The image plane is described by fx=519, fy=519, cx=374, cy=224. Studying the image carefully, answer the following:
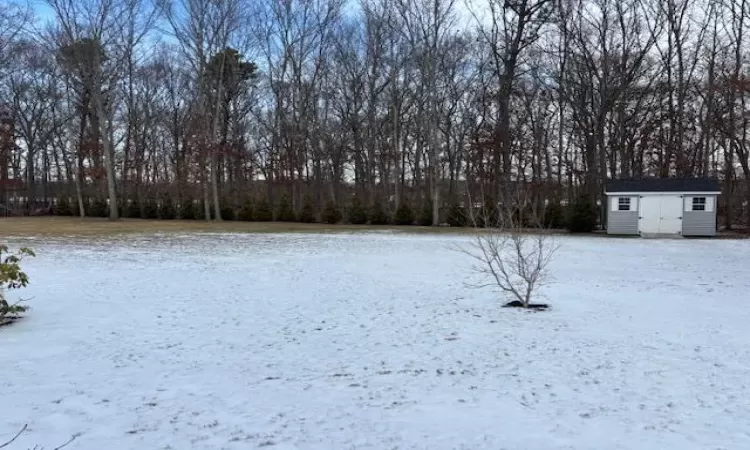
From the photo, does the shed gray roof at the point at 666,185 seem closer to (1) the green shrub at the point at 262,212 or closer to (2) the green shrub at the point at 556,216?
(2) the green shrub at the point at 556,216

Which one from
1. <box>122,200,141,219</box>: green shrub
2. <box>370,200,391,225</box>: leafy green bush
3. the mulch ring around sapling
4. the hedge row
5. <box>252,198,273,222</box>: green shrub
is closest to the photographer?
the mulch ring around sapling

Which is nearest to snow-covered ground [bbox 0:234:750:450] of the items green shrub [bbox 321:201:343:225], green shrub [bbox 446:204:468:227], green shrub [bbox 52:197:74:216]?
green shrub [bbox 446:204:468:227]

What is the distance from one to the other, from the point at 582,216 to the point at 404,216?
29.9 ft

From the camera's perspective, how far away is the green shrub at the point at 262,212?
31.2 meters

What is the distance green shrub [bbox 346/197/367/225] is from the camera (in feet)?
94.6

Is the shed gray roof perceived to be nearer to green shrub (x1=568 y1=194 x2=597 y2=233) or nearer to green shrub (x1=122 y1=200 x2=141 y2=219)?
green shrub (x1=568 y1=194 x2=597 y2=233)

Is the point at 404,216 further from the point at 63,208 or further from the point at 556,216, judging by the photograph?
the point at 63,208

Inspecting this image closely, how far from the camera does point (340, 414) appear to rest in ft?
12.6

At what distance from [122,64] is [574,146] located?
2769 cm

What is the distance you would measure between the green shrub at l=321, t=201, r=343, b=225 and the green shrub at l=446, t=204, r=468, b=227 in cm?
626

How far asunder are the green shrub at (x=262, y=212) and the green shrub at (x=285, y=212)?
1.85ft

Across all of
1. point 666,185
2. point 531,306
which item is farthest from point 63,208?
point 531,306

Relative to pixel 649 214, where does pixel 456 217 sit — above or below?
below

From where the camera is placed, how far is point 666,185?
69.8ft
